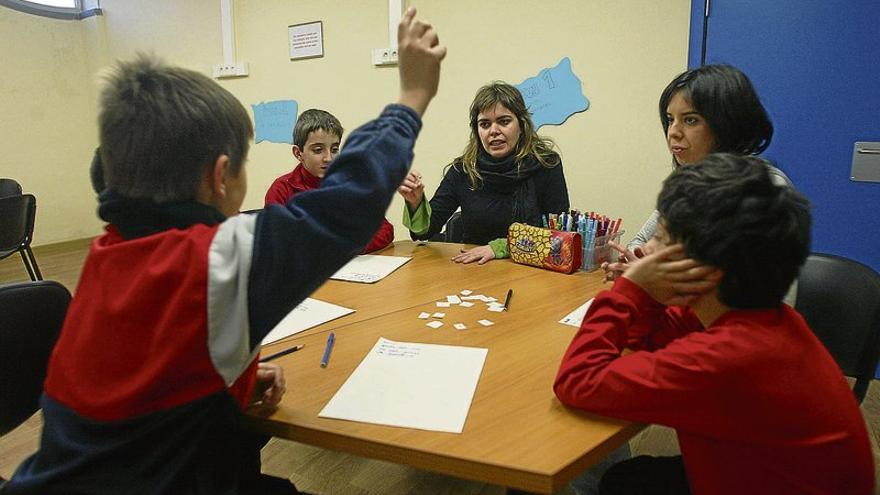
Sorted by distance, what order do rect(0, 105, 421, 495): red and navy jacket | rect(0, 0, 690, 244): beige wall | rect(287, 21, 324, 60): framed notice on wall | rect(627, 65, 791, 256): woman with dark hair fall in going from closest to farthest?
rect(0, 105, 421, 495): red and navy jacket
rect(627, 65, 791, 256): woman with dark hair
rect(0, 0, 690, 244): beige wall
rect(287, 21, 324, 60): framed notice on wall

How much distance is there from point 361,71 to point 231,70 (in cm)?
131

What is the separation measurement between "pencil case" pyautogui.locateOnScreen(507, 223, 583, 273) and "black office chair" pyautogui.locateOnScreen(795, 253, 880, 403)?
63cm

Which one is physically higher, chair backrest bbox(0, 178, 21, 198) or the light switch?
the light switch

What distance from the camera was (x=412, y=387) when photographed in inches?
40.3

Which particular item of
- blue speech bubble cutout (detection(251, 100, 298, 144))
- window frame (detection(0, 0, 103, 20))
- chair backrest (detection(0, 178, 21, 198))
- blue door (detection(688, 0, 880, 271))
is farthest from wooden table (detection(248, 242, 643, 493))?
window frame (detection(0, 0, 103, 20))

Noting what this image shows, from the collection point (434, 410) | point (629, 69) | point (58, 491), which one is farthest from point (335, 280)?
point (629, 69)

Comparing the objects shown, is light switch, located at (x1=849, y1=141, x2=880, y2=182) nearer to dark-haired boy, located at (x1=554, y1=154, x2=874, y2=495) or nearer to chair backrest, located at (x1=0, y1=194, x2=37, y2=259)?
dark-haired boy, located at (x1=554, y1=154, x2=874, y2=495)

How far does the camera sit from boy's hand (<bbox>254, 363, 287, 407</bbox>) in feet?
3.21

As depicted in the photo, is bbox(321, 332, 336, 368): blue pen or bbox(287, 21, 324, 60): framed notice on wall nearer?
bbox(321, 332, 336, 368): blue pen

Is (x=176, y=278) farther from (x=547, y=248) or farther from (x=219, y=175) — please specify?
(x=547, y=248)

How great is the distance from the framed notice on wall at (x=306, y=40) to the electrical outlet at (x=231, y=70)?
497 mm

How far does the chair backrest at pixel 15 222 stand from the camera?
3.23 metres

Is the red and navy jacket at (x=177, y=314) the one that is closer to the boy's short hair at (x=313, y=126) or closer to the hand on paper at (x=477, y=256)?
the hand on paper at (x=477, y=256)

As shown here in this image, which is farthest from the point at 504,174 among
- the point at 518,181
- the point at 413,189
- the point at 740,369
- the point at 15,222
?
the point at 15,222
